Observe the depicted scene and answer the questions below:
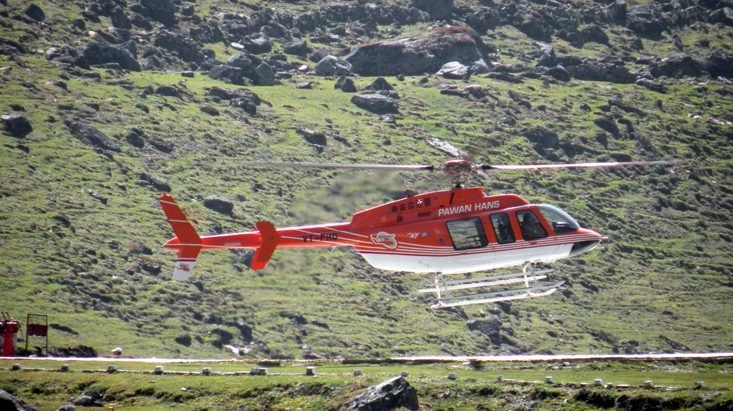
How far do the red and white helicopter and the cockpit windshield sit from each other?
0.05 metres

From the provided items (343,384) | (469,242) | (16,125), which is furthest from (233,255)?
(343,384)

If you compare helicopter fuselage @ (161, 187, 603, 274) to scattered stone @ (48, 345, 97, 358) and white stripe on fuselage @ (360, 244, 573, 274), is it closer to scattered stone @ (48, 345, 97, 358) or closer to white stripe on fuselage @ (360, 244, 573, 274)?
white stripe on fuselage @ (360, 244, 573, 274)

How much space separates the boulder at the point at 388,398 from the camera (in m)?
61.6

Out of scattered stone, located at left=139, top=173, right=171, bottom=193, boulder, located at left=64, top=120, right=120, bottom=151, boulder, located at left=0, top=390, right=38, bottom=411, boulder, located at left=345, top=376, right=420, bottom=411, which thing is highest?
boulder, located at left=345, top=376, right=420, bottom=411

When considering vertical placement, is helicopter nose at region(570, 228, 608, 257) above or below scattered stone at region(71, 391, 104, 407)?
above

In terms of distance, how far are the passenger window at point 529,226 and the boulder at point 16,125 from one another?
349ft

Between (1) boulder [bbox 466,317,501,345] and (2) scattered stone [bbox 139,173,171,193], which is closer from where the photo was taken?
(1) boulder [bbox 466,317,501,345]

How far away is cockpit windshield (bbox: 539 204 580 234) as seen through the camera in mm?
70062

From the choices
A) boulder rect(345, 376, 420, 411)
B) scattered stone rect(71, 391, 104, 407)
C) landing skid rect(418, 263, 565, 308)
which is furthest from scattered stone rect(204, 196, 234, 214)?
boulder rect(345, 376, 420, 411)

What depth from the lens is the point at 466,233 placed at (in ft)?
227

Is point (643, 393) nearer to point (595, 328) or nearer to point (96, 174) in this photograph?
point (595, 328)

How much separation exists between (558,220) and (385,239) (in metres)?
8.97

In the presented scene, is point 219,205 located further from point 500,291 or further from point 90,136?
point 500,291

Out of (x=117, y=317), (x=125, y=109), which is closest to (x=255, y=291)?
(x=117, y=317)
